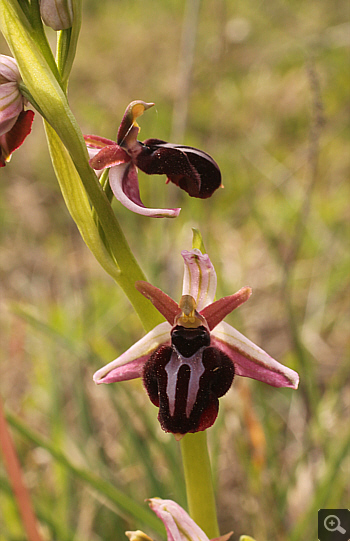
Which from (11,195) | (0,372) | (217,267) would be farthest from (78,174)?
(11,195)

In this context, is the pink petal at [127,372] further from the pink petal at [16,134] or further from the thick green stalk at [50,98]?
the pink petal at [16,134]

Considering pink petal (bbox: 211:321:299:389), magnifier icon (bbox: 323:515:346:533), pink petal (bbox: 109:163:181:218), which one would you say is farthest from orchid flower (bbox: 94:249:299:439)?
magnifier icon (bbox: 323:515:346:533)

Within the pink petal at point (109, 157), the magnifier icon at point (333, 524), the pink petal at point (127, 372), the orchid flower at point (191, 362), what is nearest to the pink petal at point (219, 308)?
the orchid flower at point (191, 362)

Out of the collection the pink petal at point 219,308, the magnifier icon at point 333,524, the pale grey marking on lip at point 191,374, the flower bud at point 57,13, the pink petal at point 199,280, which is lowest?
the magnifier icon at point 333,524

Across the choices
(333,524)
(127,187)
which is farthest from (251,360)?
(333,524)

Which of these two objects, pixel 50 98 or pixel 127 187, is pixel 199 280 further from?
pixel 50 98

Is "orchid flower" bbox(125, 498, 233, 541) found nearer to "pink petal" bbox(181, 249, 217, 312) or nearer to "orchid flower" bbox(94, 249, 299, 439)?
"orchid flower" bbox(94, 249, 299, 439)

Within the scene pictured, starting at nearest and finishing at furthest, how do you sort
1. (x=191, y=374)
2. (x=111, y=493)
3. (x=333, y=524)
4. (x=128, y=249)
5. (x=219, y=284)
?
1. (x=191, y=374)
2. (x=128, y=249)
3. (x=111, y=493)
4. (x=333, y=524)
5. (x=219, y=284)
